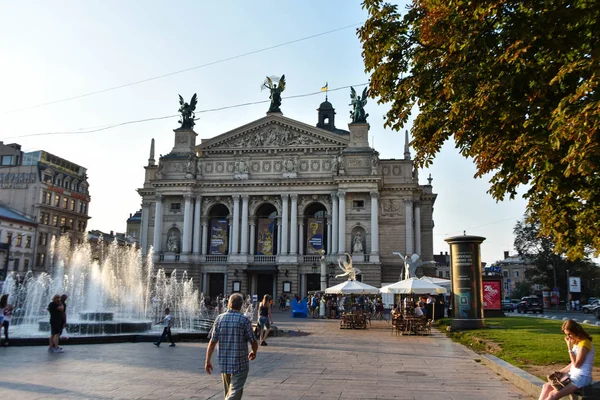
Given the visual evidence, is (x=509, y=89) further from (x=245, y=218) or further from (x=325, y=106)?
(x=325, y=106)

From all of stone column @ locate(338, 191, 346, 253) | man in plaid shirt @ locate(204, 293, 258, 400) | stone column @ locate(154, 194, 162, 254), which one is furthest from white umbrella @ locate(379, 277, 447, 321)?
stone column @ locate(154, 194, 162, 254)

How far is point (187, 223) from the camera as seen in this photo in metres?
62.4

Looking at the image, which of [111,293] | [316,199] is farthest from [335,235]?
[111,293]

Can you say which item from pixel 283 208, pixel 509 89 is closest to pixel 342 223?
pixel 283 208

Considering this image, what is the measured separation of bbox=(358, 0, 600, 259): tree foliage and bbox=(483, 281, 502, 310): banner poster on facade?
1842cm

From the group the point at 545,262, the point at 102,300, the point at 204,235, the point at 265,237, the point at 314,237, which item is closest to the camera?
the point at 102,300

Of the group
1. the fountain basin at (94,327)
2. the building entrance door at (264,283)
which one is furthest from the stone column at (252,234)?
the fountain basin at (94,327)

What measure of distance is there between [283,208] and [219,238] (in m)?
8.23

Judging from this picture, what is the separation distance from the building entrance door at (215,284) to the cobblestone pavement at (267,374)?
4392 centimetres

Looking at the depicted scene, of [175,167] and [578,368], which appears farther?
[175,167]

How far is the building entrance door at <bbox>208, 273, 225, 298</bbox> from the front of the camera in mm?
62188

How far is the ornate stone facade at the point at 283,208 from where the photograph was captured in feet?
193

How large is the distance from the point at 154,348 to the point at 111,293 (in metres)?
28.4

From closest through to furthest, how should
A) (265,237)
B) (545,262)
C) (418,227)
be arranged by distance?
(265,237), (418,227), (545,262)
